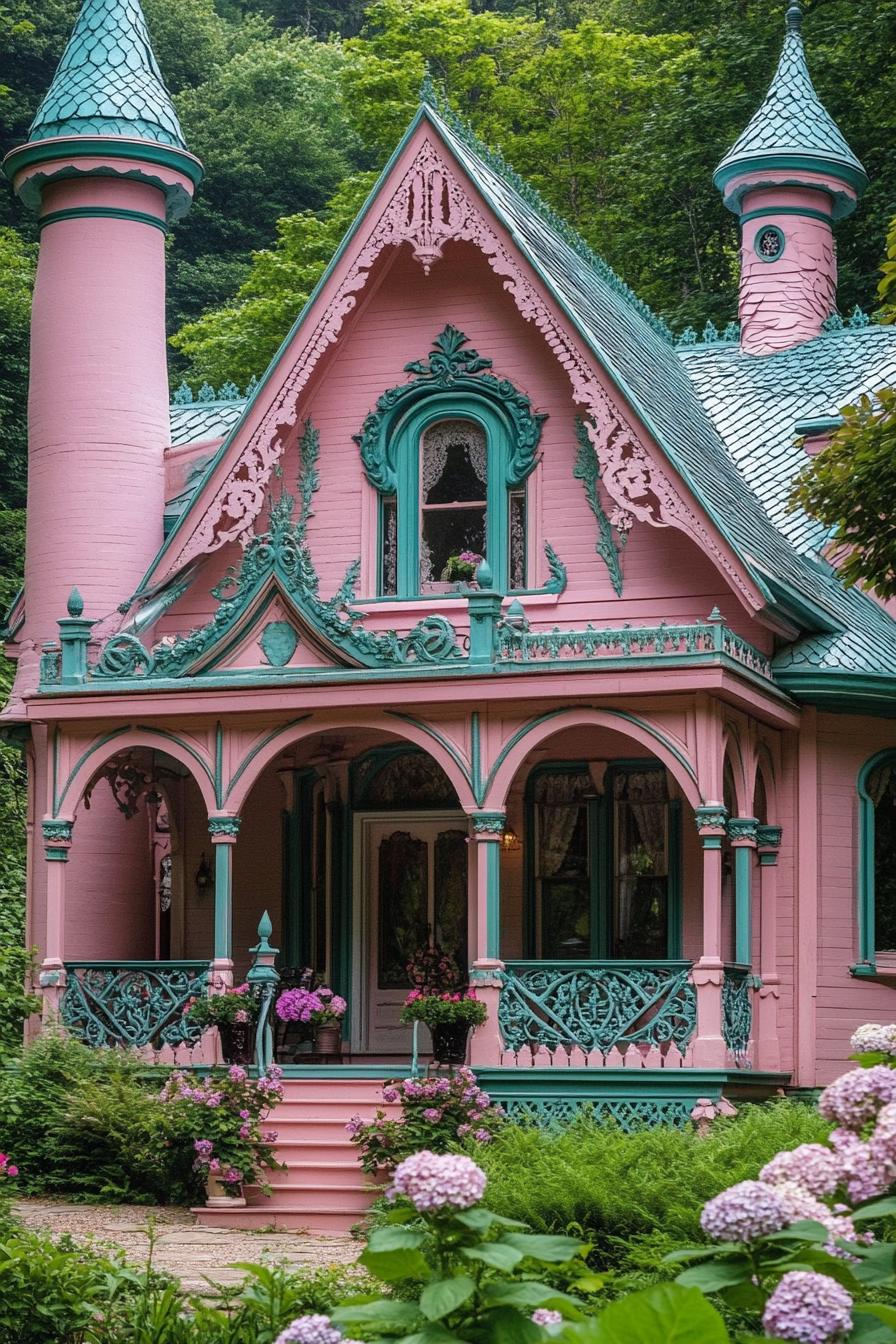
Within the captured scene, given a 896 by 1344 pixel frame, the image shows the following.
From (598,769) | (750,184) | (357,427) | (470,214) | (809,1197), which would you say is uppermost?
(750,184)

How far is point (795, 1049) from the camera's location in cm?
1848

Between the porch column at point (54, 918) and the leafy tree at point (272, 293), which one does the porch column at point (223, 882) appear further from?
the leafy tree at point (272, 293)

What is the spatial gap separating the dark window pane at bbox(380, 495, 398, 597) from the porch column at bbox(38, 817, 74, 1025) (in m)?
3.54

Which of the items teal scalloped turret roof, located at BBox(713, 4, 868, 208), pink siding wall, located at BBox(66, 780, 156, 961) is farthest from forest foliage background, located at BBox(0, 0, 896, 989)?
teal scalloped turret roof, located at BBox(713, 4, 868, 208)

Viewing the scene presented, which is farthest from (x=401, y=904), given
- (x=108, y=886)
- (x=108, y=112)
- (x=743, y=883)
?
(x=108, y=112)

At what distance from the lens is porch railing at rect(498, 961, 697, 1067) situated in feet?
55.3

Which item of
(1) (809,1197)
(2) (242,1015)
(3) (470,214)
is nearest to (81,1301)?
(1) (809,1197)

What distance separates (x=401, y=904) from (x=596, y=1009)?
3611mm

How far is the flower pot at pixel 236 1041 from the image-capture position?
17516 millimetres

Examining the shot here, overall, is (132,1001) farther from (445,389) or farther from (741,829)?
(445,389)

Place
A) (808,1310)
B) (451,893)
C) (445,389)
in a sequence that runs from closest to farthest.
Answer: (808,1310)
(445,389)
(451,893)

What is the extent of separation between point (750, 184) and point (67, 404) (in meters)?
8.90

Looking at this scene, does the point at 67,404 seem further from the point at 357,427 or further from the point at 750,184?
the point at 750,184

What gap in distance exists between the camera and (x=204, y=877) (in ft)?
68.5
